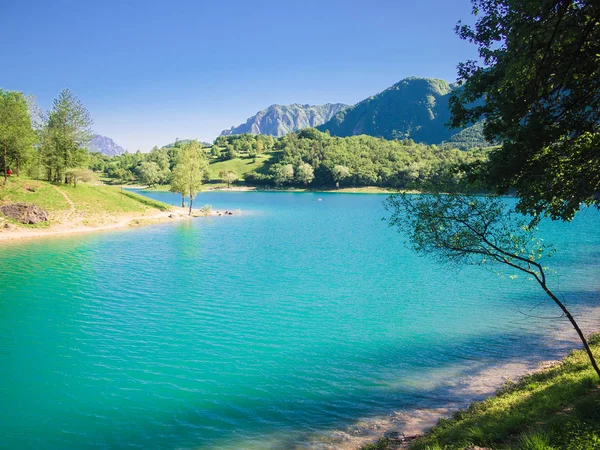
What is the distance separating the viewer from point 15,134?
6356cm

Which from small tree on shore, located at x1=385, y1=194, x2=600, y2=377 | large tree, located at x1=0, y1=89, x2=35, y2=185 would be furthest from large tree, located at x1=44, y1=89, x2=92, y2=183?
small tree on shore, located at x1=385, y1=194, x2=600, y2=377

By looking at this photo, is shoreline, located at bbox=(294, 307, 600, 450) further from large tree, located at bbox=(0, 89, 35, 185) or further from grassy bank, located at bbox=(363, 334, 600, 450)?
large tree, located at bbox=(0, 89, 35, 185)

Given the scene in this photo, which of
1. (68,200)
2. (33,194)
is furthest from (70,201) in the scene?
(33,194)

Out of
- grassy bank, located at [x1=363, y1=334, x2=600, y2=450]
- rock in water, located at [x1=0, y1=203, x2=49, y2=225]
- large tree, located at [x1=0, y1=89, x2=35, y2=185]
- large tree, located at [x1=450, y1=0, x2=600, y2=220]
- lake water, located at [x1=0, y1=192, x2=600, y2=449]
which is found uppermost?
large tree, located at [x1=0, y1=89, x2=35, y2=185]

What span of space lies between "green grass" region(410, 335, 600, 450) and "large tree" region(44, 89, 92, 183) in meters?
75.9

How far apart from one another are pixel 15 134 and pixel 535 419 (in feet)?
257

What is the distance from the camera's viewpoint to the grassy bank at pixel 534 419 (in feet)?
30.3

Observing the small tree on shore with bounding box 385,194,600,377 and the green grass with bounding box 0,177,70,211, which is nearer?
the small tree on shore with bounding box 385,194,600,377

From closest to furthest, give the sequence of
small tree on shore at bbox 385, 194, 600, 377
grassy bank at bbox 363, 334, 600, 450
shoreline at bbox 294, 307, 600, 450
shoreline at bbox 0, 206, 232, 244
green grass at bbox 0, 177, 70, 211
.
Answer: grassy bank at bbox 363, 334, 600, 450, shoreline at bbox 294, 307, 600, 450, small tree on shore at bbox 385, 194, 600, 377, shoreline at bbox 0, 206, 232, 244, green grass at bbox 0, 177, 70, 211

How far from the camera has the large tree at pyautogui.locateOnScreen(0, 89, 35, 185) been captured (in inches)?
2470

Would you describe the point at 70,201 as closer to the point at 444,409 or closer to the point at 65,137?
the point at 65,137

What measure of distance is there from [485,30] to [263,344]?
743 inches

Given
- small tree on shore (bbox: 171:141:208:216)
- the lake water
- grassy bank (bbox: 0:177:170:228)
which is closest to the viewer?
the lake water

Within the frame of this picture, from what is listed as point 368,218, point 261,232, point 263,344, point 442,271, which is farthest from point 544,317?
point 368,218
